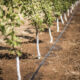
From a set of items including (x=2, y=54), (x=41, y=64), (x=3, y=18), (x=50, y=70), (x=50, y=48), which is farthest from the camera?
(x=50, y=48)

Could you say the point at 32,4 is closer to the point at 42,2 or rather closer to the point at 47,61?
the point at 42,2

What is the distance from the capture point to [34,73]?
1498cm

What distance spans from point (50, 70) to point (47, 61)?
227 cm

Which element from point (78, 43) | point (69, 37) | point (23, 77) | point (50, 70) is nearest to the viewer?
point (23, 77)

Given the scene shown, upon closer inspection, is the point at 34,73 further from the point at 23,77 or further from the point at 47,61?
the point at 47,61

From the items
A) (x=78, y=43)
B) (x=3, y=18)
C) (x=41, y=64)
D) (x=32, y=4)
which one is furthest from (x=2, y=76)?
(x=78, y=43)

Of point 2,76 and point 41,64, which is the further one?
point 41,64

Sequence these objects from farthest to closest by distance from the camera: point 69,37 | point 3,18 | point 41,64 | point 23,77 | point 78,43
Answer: point 69,37 → point 78,43 → point 41,64 → point 23,77 → point 3,18

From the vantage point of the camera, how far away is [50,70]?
1556 centimetres

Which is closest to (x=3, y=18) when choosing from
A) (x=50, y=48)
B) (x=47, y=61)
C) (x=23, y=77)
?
(x=23, y=77)

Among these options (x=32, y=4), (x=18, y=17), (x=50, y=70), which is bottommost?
(x=50, y=70)

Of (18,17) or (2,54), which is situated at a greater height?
(18,17)

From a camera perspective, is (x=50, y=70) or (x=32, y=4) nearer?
(x=50, y=70)

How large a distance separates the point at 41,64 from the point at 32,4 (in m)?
6.40
